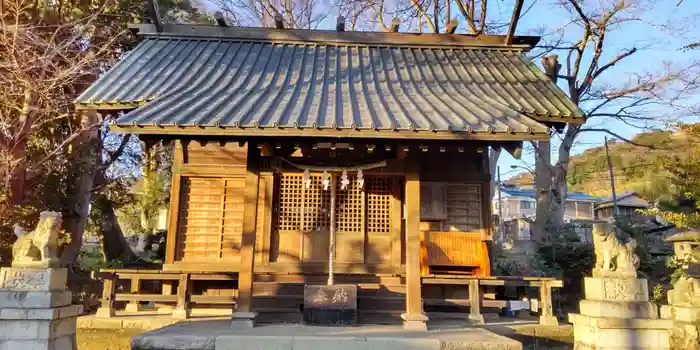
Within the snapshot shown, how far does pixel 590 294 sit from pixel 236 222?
646 cm

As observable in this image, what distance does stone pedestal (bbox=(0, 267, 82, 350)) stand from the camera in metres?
5.40

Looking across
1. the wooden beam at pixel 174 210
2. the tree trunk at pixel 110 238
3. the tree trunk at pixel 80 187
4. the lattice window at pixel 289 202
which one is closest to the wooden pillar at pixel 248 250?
the lattice window at pixel 289 202

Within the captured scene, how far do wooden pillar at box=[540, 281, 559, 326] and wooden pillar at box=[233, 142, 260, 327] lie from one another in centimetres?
515

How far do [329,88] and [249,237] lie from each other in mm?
3397

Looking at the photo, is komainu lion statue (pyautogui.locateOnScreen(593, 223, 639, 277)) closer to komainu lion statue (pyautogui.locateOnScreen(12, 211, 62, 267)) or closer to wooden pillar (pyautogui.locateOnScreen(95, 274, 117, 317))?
komainu lion statue (pyautogui.locateOnScreen(12, 211, 62, 267))

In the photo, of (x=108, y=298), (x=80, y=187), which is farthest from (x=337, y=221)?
(x=80, y=187)

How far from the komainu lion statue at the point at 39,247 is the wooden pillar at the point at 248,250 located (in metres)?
2.49

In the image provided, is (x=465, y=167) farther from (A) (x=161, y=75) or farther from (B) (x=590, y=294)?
(A) (x=161, y=75)

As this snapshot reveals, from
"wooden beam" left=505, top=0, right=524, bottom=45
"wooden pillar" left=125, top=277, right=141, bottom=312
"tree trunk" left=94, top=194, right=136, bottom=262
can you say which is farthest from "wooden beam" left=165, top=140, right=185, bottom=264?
"tree trunk" left=94, top=194, right=136, bottom=262

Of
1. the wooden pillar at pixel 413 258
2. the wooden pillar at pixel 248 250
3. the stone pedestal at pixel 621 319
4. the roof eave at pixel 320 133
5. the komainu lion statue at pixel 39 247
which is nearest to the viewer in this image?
the stone pedestal at pixel 621 319

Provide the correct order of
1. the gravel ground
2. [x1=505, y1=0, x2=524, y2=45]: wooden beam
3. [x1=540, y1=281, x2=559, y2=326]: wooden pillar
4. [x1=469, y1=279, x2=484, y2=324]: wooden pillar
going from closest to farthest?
the gravel ground < [x1=469, y1=279, x2=484, y2=324]: wooden pillar < [x1=540, y1=281, x2=559, y2=326]: wooden pillar < [x1=505, y1=0, x2=524, y2=45]: wooden beam

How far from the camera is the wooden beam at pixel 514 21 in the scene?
32.1ft

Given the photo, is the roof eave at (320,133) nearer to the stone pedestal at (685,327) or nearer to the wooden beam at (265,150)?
the wooden beam at (265,150)

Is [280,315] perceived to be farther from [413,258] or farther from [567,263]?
[567,263]
